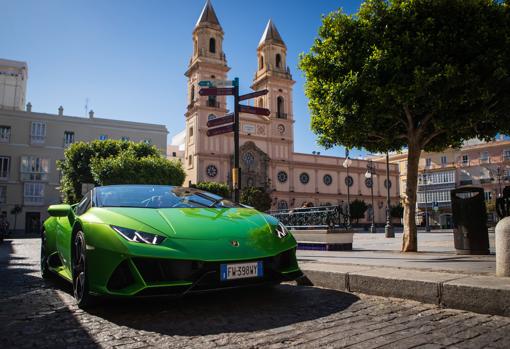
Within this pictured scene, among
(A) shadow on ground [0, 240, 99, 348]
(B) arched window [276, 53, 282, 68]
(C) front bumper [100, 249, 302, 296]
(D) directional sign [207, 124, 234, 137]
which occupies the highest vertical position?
(B) arched window [276, 53, 282, 68]

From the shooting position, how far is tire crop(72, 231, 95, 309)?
344 centimetres

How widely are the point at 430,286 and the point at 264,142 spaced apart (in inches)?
2034

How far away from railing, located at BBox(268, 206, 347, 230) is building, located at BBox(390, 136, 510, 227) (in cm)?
4728

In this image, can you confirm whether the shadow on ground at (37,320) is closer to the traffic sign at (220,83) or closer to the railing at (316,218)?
the traffic sign at (220,83)

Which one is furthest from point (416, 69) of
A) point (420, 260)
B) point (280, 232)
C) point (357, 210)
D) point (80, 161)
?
point (357, 210)

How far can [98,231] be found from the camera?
11.1 feet

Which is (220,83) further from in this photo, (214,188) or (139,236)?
(214,188)

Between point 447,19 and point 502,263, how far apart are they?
21.7 feet

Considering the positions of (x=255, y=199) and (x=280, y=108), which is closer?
(x=255, y=199)

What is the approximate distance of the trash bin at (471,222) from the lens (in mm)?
8359

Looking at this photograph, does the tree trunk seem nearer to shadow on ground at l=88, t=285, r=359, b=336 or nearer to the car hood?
shadow on ground at l=88, t=285, r=359, b=336

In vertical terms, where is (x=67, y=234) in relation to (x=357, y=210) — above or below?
below

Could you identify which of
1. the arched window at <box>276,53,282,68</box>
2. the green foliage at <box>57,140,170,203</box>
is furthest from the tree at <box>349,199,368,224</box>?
the green foliage at <box>57,140,170,203</box>

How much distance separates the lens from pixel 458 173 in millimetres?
59344
